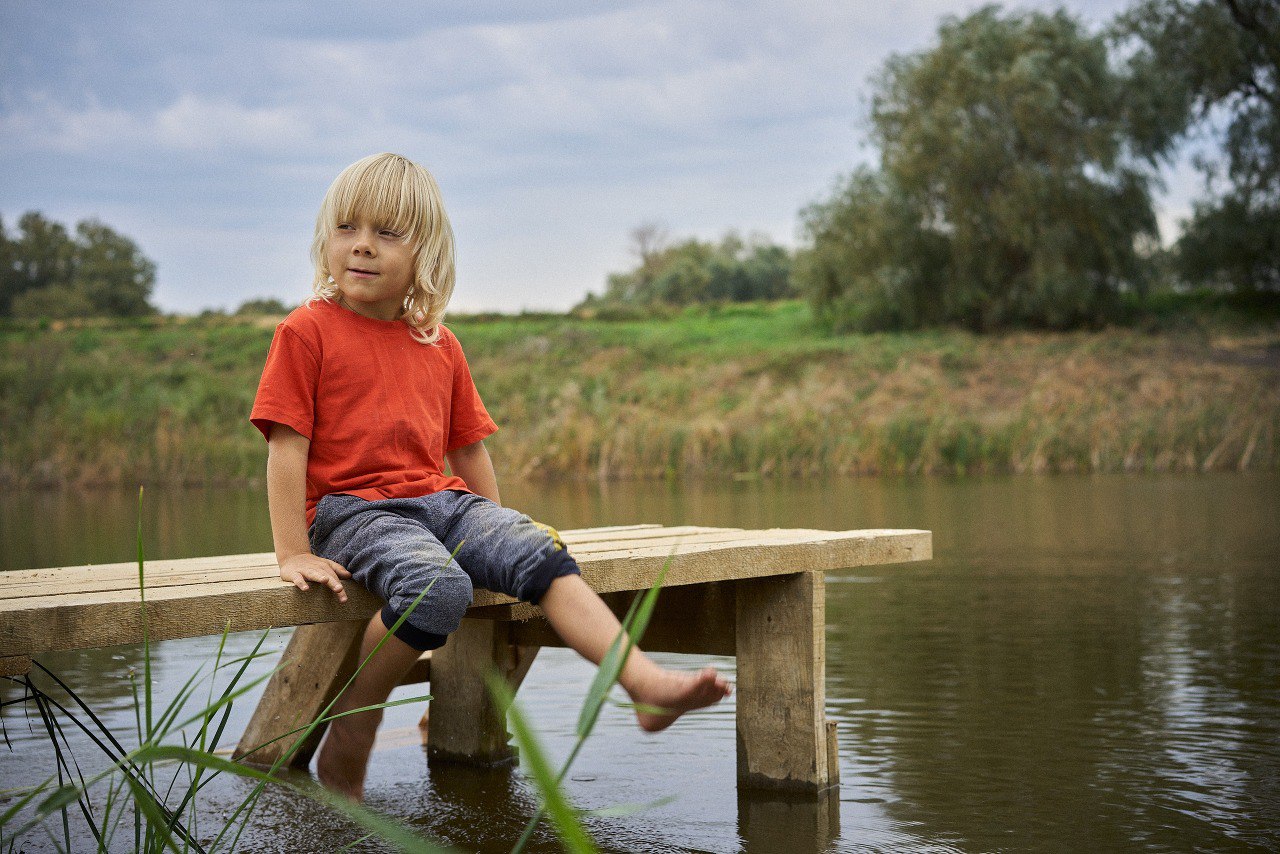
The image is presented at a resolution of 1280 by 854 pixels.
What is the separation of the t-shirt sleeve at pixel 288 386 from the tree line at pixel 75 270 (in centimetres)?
3559

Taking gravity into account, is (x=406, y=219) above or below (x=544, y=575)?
above

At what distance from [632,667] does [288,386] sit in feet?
2.81

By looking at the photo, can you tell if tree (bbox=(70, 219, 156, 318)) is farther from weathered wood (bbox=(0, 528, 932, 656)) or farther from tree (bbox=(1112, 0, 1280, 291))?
→ weathered wood (bbox=(0, 528, 932, 656))

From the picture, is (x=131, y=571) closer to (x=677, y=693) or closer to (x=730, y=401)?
(x=677, y=693)

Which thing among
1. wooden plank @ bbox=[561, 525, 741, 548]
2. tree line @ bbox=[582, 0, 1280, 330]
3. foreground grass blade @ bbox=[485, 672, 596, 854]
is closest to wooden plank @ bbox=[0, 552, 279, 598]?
wooden plank @ bbox=[561, 525, 741, 548]

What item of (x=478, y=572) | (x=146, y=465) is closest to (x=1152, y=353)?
(x=146, y=465)

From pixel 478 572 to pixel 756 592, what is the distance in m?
0.90

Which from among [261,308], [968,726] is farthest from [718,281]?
[968,726]

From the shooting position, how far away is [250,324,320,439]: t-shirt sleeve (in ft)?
8.18

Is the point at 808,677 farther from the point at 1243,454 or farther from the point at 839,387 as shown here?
the point at 839,387

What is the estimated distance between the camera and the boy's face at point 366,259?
2.61 metres

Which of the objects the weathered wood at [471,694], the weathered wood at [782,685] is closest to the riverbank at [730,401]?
the weathered wood at [471,694]

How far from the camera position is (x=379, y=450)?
2.60 metres

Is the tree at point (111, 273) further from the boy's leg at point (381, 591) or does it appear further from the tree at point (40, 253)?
the boy's leg at point (381, 591)
